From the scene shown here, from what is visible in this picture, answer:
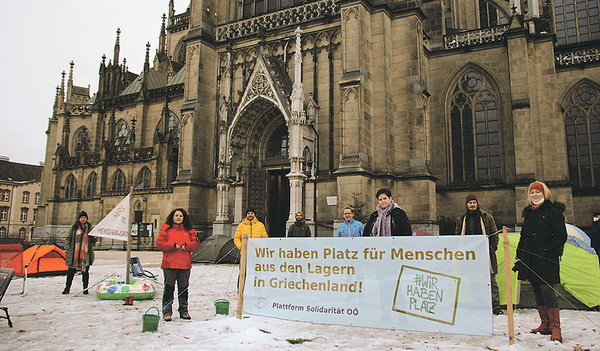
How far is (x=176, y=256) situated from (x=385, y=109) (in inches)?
489

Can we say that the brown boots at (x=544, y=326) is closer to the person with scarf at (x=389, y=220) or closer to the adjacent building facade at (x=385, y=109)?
the person with scarf at (x=389, y=220)

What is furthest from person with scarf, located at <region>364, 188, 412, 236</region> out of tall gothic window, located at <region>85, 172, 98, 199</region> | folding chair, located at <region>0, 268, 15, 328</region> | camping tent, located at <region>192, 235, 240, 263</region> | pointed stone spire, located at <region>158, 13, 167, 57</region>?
pointed stone spire, located at <region>158, 13, 167, 57</region>

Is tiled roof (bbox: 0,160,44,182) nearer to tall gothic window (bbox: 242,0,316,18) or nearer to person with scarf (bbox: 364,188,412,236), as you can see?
tall gothic window (bbox: 242,0,316,18)

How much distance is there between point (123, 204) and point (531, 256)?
7.67m

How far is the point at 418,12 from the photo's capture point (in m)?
18.3

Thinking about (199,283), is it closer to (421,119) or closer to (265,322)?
(265,322)

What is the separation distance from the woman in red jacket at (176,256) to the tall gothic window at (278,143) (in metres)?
14.2

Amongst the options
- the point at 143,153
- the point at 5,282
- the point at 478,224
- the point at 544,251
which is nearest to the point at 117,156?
the point at 143,153

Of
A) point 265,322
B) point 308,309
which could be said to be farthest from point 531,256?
point 265,322

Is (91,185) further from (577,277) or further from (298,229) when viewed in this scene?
(577,277)

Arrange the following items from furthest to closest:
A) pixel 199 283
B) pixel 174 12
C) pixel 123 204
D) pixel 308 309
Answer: pixel 174 12 → pixel 199 283 → pixel 123 204 → pixel 308 309

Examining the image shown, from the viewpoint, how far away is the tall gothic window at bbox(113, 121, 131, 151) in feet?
113

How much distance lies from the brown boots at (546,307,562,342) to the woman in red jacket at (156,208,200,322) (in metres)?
4.88

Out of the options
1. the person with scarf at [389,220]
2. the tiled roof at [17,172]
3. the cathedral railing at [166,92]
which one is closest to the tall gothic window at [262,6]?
the cathedral railing at [166,92]
